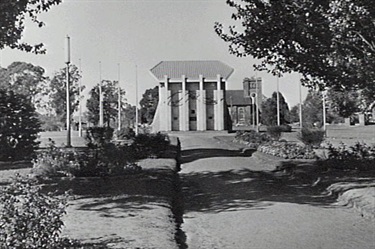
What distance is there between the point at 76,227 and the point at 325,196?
22.4 feet

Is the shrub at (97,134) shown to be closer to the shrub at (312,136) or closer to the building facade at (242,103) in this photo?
the shrub at (312,136)

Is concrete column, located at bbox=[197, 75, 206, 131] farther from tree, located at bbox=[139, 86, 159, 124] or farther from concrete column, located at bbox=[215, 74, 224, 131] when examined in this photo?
tree, located at bbox=[139, 86, 159, 124]

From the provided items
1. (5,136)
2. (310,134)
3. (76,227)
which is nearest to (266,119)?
(310,134)

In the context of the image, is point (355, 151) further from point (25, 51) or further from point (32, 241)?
point (32, 241)

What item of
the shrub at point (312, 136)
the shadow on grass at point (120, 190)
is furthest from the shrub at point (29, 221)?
the shrub at point (312, 136)

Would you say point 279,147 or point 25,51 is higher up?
point 25,51

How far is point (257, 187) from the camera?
49.9 feet

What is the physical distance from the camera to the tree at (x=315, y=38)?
45.2ft

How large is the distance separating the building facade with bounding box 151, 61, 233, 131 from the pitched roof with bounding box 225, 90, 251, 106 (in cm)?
5789

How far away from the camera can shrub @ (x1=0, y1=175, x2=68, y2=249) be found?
18.9ft

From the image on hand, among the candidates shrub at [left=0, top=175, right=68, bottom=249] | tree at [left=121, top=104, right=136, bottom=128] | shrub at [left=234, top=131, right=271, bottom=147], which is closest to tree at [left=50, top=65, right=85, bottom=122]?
tree at [left=121, top=104, right=136, bottom=128]

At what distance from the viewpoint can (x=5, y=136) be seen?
24.0 metres

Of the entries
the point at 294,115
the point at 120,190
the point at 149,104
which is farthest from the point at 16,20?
the point at 294,115

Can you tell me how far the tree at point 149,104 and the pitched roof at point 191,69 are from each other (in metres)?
28.8
